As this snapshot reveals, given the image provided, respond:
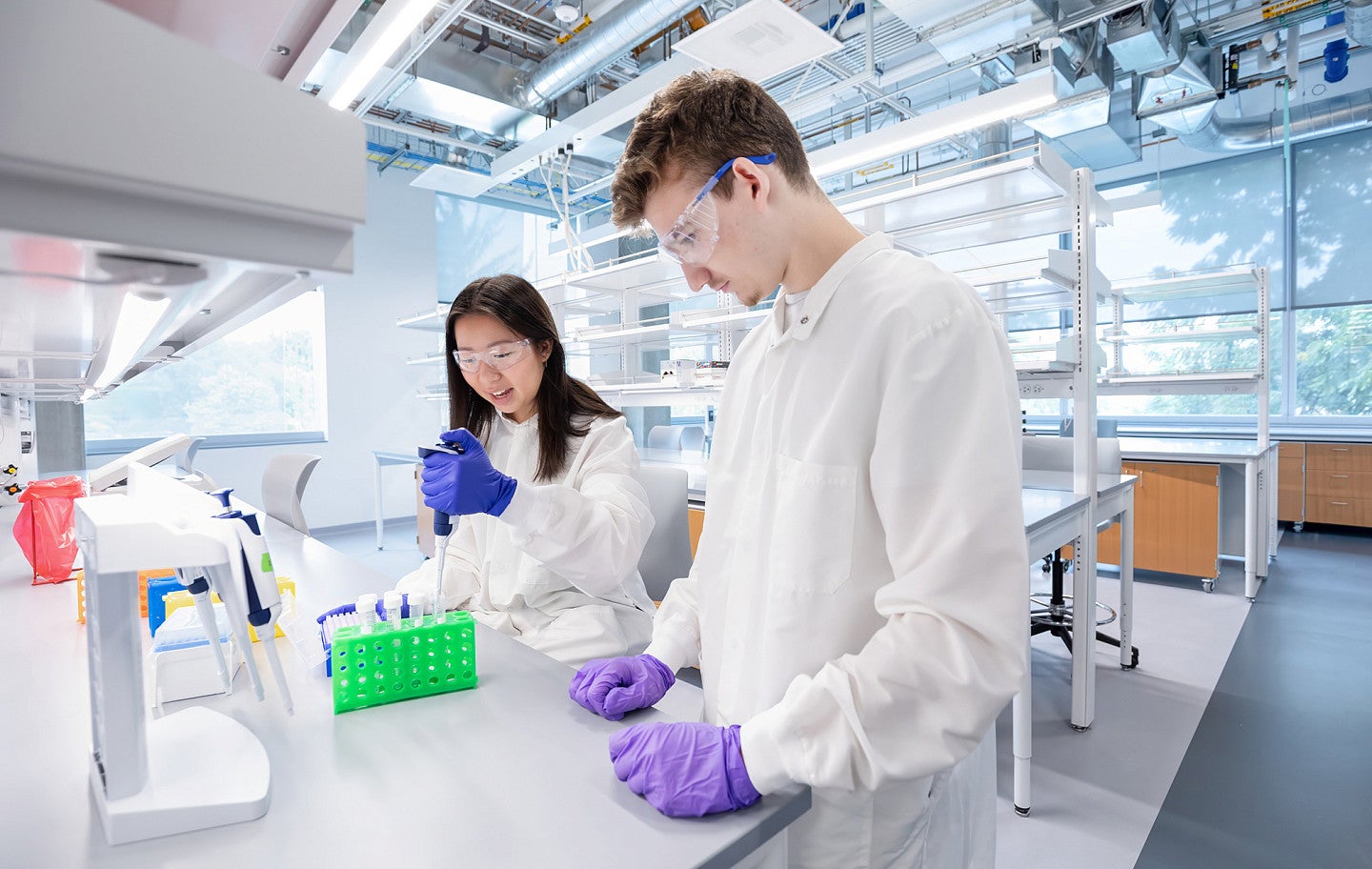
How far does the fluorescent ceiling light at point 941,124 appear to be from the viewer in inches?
84.7

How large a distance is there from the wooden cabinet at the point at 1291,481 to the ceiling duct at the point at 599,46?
546cm

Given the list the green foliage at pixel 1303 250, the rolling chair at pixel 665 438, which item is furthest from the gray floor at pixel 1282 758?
the rolling chair at pixel 665 438

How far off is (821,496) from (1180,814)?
1.90 metres

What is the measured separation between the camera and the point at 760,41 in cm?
237

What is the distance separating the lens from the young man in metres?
0.68

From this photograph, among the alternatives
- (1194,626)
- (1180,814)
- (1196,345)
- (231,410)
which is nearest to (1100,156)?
(1196,345)

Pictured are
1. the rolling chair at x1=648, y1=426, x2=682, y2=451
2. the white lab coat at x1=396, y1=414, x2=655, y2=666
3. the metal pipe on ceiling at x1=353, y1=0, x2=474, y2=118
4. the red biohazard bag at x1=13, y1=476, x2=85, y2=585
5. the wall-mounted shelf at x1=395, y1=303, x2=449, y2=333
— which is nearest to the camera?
the white lab coat at x1=396, y1=414, x2=655, y2=666

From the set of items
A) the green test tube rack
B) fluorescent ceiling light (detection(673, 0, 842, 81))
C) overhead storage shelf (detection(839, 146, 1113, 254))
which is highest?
fluorescent ceiling light (detection(673, 0, 842, 81))

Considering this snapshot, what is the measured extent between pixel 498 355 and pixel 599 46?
323 centimetres

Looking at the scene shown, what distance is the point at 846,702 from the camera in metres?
0.68

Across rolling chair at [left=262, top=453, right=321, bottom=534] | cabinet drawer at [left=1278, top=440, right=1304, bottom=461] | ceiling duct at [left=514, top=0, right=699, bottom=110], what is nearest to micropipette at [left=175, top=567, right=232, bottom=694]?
rolling chair at [left=262, top=453, right=321, bottom=534]

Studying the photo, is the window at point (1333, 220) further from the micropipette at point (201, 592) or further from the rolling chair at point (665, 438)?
the micropipette at point (201, 592)

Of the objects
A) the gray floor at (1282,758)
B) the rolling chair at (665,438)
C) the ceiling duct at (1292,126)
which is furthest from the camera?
the rolling chair at (665,438)

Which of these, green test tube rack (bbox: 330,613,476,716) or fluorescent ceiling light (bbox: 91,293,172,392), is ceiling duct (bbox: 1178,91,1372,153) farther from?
fluorescent ceiling light (bbox: 91,293,172,392)
